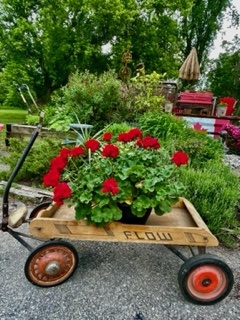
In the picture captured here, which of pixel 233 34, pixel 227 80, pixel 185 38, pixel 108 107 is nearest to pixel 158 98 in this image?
pixel 108 107

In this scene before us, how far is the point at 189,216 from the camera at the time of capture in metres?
1.90

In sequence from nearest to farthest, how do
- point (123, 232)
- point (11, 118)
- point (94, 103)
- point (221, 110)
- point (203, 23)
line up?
point (123, 232), point (94, 103), point (221, 110), point (11, 118), point (203, 23)

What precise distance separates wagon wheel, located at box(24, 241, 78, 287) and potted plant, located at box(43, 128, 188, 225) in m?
0.23

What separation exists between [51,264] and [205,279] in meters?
0.90

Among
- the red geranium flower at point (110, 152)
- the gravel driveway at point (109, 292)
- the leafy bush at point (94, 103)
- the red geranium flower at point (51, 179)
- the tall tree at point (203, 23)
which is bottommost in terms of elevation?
the gravel driveway at point (109, 292)

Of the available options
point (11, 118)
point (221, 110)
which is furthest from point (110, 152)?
point (11, 118)

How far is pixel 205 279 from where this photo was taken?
1.54 metres

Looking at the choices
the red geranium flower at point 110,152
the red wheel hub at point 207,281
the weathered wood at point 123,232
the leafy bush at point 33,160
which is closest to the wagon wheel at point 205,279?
the red wheel hub at point 207,281

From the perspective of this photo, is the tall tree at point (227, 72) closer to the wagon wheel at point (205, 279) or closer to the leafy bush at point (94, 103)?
the leafy bush at point (94, 103)

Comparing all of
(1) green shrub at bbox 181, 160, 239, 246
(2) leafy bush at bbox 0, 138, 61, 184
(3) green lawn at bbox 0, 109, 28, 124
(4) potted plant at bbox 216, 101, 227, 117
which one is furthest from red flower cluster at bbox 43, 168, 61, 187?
(3) green lawn at bbox 0, 109, 28, 124

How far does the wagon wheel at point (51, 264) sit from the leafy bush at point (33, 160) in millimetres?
1892

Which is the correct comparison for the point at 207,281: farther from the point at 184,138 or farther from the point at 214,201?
the point at 184,138

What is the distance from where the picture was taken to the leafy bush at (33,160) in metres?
3.36

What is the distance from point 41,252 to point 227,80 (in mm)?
17278
